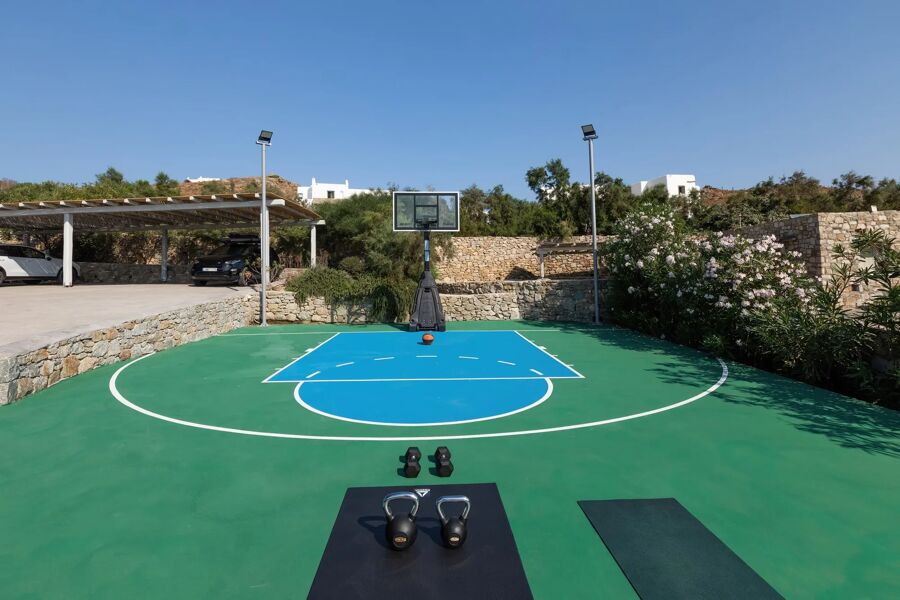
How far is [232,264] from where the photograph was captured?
16.8 metres

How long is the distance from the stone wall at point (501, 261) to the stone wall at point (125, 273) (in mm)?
13651

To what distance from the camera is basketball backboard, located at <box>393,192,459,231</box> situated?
12.5 metres

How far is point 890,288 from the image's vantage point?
6090 mm

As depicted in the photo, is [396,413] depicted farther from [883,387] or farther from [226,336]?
[226,336]

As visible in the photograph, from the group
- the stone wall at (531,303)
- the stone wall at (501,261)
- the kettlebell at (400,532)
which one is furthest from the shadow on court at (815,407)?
the stone wall at (501,261)

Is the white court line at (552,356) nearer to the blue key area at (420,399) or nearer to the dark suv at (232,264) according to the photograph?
the blue key area at (420,399)

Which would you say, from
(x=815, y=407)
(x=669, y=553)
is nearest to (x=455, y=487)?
(x=669, y=553)

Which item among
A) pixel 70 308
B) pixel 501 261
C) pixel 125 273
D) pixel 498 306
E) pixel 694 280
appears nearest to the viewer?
pixel 694 280

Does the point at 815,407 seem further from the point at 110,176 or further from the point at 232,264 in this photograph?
the point at 110,176

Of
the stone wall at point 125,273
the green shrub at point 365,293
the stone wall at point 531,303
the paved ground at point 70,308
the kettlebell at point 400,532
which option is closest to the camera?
the kettlebell at point 400,532

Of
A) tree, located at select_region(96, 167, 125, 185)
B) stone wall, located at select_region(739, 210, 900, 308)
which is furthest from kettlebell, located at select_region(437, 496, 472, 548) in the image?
tree, located at select_region(96, 167, 125, 185)

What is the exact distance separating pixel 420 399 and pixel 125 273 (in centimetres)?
2214

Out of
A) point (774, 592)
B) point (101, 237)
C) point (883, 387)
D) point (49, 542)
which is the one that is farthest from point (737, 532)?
point (101, 237)

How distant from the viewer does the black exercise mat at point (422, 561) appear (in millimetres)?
2455
